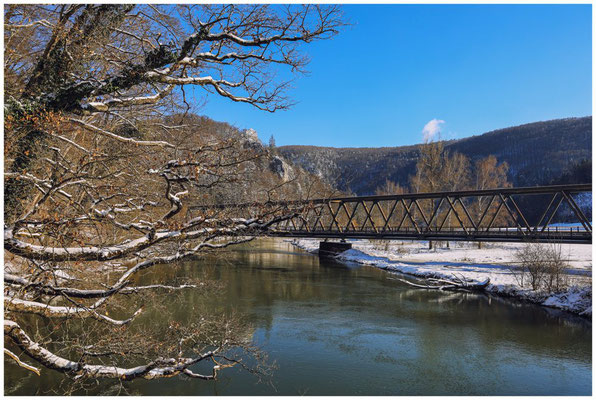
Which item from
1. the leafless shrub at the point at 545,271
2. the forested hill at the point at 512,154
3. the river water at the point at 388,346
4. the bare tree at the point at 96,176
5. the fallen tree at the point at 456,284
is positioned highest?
the forested hill at the point at 512,154

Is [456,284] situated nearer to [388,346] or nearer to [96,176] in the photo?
[388,346]

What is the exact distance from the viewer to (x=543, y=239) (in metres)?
24.2

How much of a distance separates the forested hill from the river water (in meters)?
85.6

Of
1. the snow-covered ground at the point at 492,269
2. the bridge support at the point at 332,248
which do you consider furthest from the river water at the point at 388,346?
the bridge support at the point at 332,248

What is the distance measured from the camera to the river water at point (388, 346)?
28.6 ft

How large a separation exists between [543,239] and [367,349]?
58.9 feet

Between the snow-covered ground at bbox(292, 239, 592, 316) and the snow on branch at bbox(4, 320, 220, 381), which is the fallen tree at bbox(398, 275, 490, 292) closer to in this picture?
the snow-covered ground at bbox(292, 239, 592, 316)

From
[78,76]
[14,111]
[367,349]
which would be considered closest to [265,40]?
[78,76]

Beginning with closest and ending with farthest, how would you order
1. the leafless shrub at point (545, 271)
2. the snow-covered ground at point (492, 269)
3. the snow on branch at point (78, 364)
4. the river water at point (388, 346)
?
the snow on branch at point (78, 364) < the river water at point (388, 346) < the snow-covered ground at point (492, 269) < the leafless shrub at point (545, 271)

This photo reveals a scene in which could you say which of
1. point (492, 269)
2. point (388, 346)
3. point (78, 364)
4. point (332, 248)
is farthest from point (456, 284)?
point (332, 248)

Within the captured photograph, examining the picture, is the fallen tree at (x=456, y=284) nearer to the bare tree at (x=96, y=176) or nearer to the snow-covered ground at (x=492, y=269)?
the snow-covered ground at (x=492, y=269)

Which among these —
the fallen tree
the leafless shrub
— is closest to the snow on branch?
the fallen tree

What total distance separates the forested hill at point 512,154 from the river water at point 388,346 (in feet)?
281

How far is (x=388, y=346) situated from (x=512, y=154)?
145880 mm
